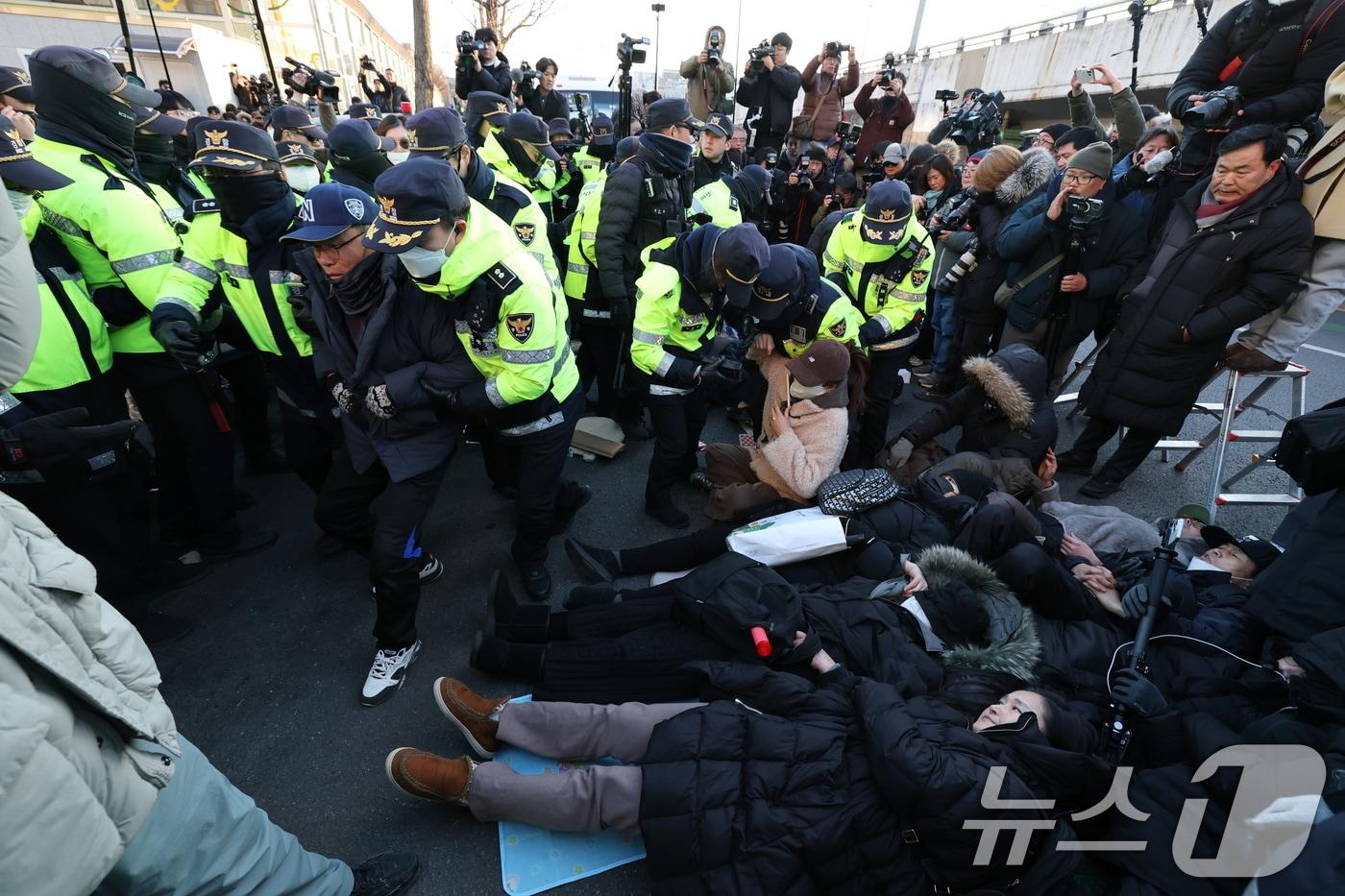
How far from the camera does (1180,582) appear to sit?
2729 millimetres

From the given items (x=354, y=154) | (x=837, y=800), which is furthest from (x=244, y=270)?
(x=837, y=800)

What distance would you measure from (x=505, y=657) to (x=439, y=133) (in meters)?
3.21

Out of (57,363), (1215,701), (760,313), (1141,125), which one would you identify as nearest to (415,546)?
(57,363)

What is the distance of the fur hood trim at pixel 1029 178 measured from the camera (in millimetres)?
4605

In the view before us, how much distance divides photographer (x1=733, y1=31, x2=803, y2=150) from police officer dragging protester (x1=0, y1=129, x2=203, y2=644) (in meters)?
7.91

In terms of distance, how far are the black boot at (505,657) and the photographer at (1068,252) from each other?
4.11m

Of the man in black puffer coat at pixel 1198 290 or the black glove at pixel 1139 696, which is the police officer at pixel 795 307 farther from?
the black glove at pixel 1139 696

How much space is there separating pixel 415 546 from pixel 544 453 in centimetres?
67

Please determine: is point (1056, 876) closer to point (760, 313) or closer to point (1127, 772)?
point (1127, 772)

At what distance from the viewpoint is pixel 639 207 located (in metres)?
4.24

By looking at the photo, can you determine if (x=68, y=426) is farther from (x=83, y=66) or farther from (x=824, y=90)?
(x=824, y=90)

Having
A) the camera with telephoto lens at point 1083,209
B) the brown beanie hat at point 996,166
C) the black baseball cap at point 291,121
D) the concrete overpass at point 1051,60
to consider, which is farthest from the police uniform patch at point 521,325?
the concrete overpass at point 1051,60

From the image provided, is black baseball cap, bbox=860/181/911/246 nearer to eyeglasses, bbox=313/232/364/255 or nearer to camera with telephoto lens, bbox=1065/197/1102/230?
camera with telephoto lens, bbox=1065/197/1102/230

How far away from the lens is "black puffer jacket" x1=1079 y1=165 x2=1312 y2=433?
10.9 ft
